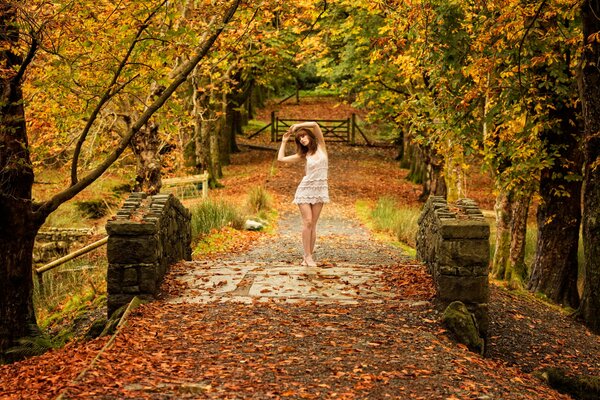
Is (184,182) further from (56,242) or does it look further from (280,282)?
(280,282)

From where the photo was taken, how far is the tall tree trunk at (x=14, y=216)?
8680mm

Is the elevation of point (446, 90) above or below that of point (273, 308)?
above

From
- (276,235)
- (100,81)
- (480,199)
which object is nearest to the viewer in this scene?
(100,81)

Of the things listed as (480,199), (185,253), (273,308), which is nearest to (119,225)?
(273,308)

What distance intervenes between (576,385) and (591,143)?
139 inches

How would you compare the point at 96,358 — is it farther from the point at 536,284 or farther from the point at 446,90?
the point at 536,284

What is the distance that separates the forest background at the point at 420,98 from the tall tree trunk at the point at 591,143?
2 centimetres

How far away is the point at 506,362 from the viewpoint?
846 centimetres

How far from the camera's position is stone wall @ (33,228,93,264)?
18.1 meters

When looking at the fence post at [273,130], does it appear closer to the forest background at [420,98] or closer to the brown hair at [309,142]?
the forest background at [420,98]

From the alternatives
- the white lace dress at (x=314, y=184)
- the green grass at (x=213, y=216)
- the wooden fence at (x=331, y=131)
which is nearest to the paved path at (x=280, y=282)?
the white lace dress at (x=314, y=184)

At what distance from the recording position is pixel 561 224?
1311cm

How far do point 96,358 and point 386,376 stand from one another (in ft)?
8.50

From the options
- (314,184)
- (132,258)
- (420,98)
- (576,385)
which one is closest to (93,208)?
(420,98)
